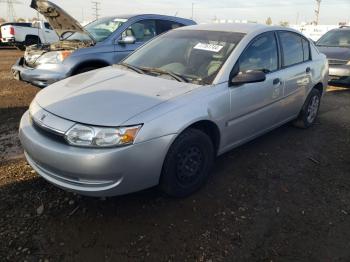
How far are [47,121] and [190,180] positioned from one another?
1.39 metres

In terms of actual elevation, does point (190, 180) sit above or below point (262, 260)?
above

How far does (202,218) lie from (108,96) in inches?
53.9

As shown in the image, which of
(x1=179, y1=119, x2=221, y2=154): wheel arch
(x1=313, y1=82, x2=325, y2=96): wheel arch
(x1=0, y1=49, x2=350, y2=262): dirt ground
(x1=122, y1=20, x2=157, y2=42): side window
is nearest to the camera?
(x1=0, y1=49, x2=350, y2=262): dirt ground

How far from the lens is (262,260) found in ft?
8.18

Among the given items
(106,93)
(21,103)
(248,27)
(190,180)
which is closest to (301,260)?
(190,180)

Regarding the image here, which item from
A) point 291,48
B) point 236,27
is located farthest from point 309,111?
point 236,27

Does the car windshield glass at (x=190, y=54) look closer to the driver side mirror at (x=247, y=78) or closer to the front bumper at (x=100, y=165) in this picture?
the driver side mirror at (x=247, y=78)

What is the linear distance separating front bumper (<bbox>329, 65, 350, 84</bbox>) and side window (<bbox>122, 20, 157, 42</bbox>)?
487 cm

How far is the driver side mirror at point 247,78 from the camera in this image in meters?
3.37

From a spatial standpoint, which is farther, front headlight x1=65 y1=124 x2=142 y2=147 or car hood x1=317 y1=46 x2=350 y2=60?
car hood x1=317 y1=46 x2=350 y2=60

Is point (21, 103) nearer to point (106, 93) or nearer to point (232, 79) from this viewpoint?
point (106, 93)

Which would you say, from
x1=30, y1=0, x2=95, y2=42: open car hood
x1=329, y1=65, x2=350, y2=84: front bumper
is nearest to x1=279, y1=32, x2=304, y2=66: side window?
x1=30, y1=0, x2=95, y2=42: open car hood

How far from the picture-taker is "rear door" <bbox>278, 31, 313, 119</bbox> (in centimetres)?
437

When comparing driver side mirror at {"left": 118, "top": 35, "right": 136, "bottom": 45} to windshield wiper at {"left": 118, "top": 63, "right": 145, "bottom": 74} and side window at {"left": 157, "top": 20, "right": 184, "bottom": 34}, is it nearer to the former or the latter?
side window at {"left": 157, "top": 20, "right": 184, "bottom": 34}
